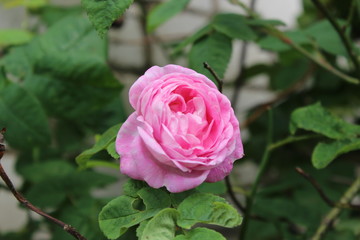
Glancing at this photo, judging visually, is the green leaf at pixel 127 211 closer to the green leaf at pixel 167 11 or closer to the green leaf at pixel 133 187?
the green leaf at pixel 133 187

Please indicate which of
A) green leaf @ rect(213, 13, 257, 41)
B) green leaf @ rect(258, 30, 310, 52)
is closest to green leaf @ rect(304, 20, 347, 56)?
green leaf @ rect(258, 30, 310, 52)

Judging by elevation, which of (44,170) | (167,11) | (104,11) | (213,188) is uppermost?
(104,11)

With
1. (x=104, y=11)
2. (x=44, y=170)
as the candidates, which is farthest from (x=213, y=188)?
(x=44, y=170)

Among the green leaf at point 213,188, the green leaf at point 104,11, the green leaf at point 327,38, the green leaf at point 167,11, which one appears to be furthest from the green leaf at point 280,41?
the green leaf at point 104,11

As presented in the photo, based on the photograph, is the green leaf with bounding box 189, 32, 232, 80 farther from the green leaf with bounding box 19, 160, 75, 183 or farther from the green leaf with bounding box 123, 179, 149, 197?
the green leaf with bounding box 19, 160, 75, 183

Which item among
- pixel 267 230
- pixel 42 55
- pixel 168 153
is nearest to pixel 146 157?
pixel 168 153

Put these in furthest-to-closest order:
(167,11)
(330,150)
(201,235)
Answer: (167,11), (330,150), (201,235)

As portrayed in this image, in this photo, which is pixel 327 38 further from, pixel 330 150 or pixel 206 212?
pixel 206 212
